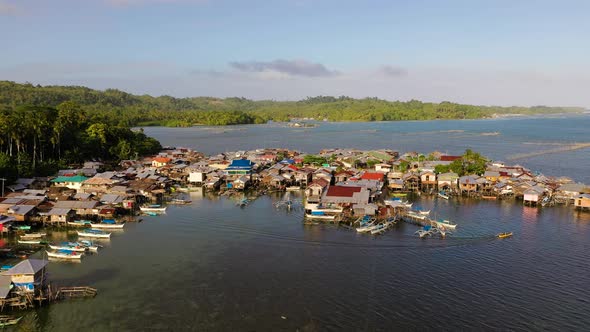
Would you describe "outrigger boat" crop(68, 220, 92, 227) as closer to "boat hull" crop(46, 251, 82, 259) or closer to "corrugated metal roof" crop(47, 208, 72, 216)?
"corrugated metal roof" crop(47, 208, 72, 216)

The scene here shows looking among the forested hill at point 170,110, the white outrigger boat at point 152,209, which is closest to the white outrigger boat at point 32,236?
the white outrigger boat at point 152,209

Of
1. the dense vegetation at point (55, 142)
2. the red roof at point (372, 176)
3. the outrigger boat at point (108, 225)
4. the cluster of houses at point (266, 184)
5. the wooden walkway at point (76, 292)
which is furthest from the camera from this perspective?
the red roof at point (372, 176)

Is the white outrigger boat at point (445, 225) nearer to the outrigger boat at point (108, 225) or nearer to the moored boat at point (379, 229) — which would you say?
the moored boat at point (379, 229)

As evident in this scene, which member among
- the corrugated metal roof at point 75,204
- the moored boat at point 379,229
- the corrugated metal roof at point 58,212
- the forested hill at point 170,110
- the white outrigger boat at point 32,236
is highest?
the forested hill at point 170,110

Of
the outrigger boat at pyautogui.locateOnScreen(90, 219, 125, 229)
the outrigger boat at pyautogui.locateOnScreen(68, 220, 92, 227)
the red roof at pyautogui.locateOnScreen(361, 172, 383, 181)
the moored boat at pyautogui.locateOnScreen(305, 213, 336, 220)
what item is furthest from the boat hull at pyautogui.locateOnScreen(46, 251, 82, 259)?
the red roof at pyautogui.locateOnScreen(361, 172, 383, 181)

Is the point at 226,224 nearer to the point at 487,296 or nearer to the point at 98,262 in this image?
the point at 98,262

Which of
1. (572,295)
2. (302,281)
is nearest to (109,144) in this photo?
(302,281)
